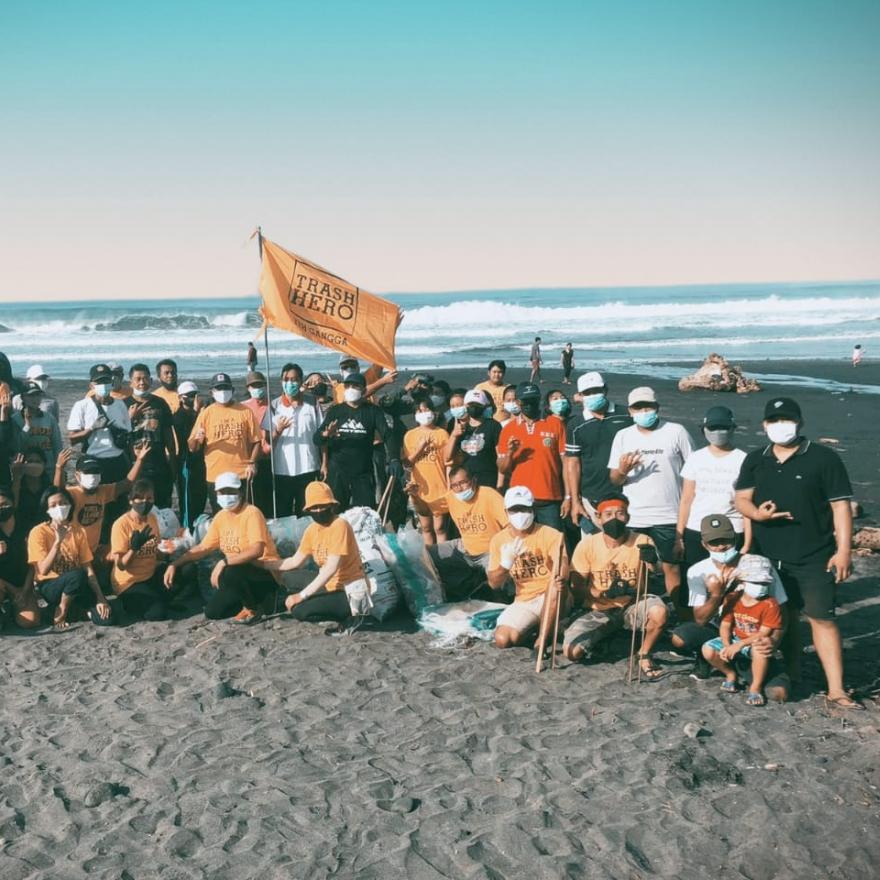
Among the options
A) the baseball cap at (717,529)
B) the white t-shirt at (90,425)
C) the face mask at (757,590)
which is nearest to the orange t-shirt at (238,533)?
the white t-shirt at (90,425)

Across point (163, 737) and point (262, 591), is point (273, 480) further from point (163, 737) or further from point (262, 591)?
point (163, 737)

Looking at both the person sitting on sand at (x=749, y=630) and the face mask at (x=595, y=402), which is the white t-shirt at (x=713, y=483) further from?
the face mask at (x=595, y=402)

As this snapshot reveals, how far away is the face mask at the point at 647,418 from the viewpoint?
766cm

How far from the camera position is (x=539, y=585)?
7711 millimetres

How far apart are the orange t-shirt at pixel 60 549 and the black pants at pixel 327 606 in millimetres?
2015

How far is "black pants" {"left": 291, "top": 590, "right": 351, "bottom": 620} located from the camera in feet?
27.1

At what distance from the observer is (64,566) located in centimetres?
854

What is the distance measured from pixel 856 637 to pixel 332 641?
169 inches

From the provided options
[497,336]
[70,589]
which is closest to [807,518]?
[70,589]

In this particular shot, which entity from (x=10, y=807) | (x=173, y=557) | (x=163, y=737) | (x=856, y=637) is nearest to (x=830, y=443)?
(x=856, y=637)

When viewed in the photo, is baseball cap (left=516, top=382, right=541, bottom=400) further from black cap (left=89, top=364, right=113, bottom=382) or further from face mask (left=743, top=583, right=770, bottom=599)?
black cap (left=89, top=364, right=113, bottom=382)

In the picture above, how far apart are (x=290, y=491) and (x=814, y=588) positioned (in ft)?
17.6

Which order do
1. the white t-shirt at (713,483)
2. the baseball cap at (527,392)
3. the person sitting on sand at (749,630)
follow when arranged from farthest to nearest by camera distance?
the baseball cap at (527,392) → the white t-shirt at (713,483) → the person sitting on sand at (749,630)

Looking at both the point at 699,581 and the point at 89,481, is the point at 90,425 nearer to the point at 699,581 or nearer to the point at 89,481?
the point at 89,481
